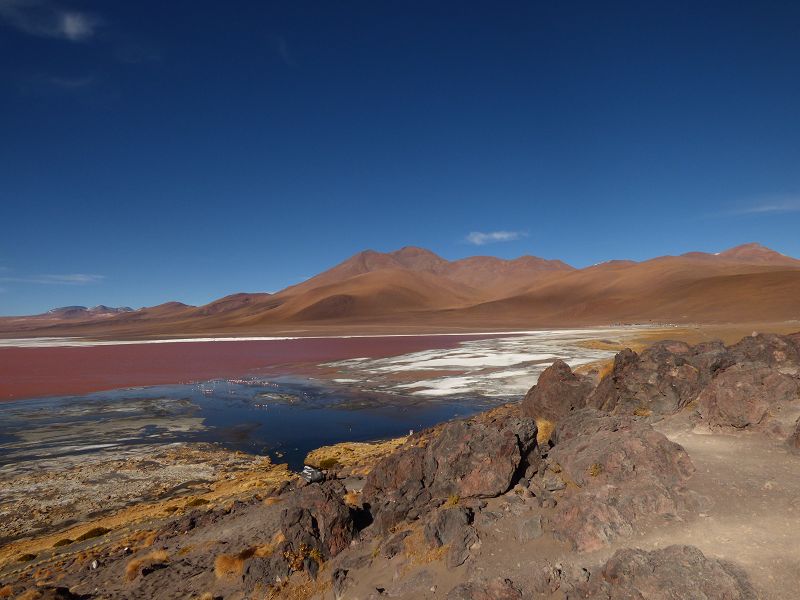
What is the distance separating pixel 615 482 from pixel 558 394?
6.57m

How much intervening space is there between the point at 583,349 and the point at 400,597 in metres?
43.6

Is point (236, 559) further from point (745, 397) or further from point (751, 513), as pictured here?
point (745, 397)

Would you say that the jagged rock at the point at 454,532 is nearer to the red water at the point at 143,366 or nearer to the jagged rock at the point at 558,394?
the jagged rock at the point at 558,394

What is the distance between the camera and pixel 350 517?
27.6ft

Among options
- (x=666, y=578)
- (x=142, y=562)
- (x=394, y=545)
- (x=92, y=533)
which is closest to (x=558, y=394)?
(x=394, y=545)

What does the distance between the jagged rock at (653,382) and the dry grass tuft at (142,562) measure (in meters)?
11.3

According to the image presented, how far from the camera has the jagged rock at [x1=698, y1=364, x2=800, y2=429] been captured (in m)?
9.73

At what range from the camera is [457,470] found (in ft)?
28.3

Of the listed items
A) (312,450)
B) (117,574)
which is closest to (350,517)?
(117,574)

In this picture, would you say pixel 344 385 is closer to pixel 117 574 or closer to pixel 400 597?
pixel 117 574

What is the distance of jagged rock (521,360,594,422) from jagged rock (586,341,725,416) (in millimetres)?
362

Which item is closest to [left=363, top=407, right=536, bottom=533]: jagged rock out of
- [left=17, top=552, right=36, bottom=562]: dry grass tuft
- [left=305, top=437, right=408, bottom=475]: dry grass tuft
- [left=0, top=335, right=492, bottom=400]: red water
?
[left=305, top=437, right=408, bottom=475]: dry grass tuft

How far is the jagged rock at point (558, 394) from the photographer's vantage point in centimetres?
1359

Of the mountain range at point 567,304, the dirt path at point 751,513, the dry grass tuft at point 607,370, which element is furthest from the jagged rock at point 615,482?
the mountain range at point 567,304
